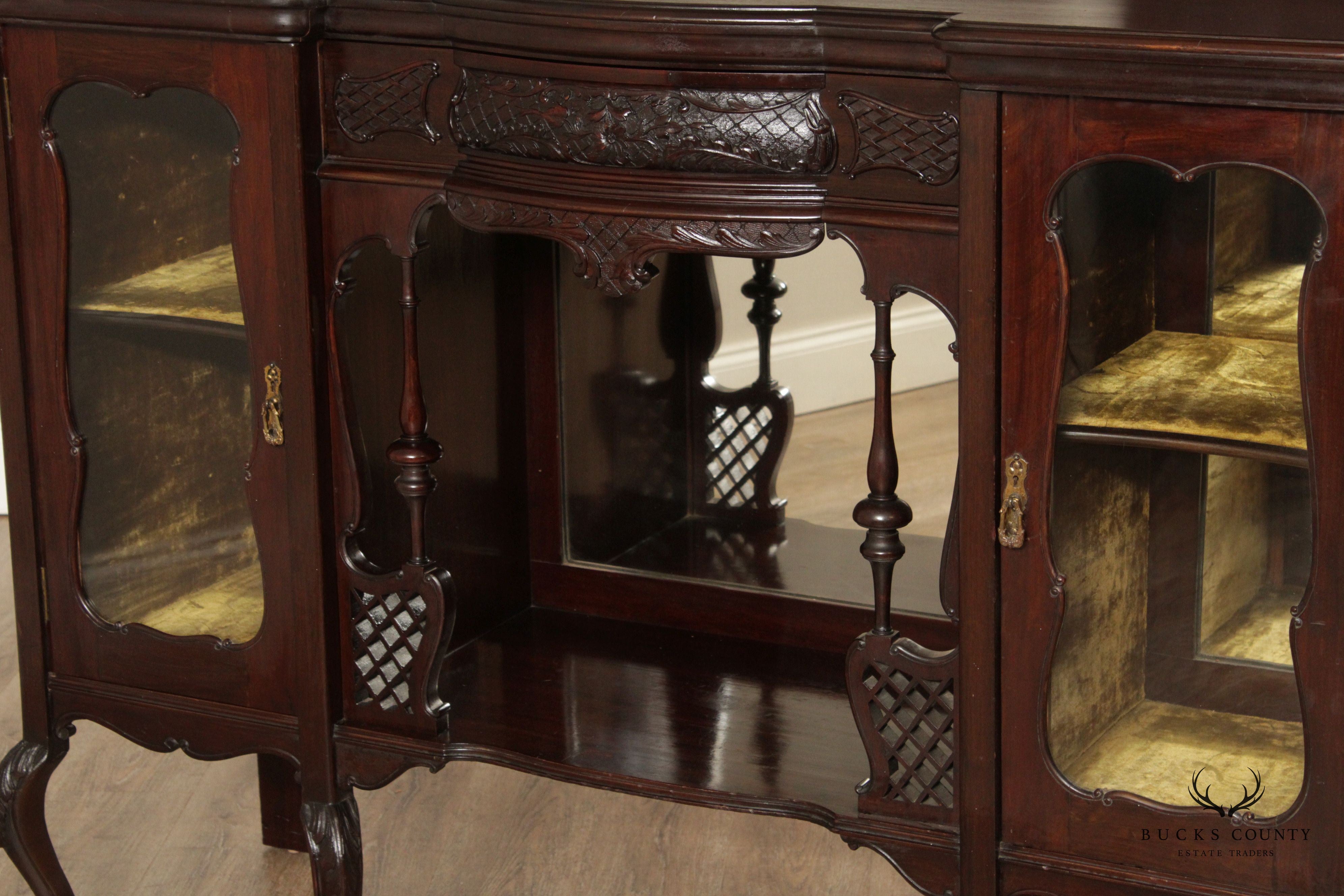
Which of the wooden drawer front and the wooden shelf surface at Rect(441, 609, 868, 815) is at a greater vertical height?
the wooden drawer front

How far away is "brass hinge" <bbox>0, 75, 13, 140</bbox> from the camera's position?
2037mm

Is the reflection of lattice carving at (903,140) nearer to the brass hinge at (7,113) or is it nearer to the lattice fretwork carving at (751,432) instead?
the lattice fretwork carving at (751,432)

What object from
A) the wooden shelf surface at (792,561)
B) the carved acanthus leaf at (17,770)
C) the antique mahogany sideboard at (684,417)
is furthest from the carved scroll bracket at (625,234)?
the carved acanthus leaf at (17,770)

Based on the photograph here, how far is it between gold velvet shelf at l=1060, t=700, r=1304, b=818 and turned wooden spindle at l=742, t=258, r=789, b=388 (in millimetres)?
762

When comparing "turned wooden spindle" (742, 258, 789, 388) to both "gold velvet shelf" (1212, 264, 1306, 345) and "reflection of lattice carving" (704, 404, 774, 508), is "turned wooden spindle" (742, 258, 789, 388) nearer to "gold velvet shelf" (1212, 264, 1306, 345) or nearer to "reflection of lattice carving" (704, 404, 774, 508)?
"reflection of lattice carving" (704, 404, 774, 508)

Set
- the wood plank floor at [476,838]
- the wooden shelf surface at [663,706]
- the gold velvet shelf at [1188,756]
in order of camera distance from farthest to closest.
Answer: the wood plank floor at [476,838]
the wooden shelf surface at [663,706]
the gold velvet shelf at [1188,756]

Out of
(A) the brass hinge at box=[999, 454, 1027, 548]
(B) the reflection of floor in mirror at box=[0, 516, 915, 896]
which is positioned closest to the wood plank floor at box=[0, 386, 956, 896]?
(B) the reflection of floor in mirror at box=[0, 516, 915, 896]

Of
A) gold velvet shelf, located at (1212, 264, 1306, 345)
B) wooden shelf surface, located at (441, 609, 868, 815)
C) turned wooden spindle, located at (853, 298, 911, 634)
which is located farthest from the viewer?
wooden shelf surface, located at (441, 609, 868, 815)

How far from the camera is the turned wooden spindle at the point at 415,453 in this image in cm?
199

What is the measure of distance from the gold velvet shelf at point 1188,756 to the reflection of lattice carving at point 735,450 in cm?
75

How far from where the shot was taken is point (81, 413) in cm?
214

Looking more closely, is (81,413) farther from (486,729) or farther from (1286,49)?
(1286,49)

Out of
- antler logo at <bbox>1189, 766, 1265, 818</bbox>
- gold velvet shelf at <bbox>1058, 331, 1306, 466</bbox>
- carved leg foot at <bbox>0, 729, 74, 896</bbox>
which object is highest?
gold velvet shelf at <bbox>1058, 331, 1306, 466</bbox>

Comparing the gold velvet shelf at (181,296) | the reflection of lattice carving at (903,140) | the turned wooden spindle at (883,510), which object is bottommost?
the turned wooden spindle at (883,510)
